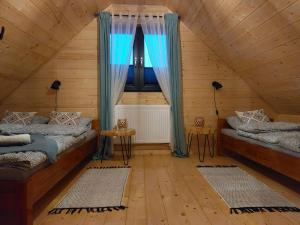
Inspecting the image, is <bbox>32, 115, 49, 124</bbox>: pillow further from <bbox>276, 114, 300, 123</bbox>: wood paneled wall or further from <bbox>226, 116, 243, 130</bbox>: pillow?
<bbox>276, 114, 300, 123</bbox>: wood paneled wall

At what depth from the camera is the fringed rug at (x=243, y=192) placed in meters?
2.13

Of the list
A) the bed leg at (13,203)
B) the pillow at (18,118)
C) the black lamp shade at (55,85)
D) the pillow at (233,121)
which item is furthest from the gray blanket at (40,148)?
the pillow at (233,121)

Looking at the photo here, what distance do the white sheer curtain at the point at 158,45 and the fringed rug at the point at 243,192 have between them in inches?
62.9

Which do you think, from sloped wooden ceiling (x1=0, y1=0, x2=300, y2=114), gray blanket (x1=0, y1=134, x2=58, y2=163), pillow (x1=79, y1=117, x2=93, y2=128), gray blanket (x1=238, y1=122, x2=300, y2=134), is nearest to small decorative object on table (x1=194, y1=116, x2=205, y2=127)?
gray blanket (x1=238, y1=122, x2=300, y2=134)

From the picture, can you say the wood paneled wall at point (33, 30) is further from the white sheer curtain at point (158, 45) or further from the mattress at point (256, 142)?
the mattress at point (256, 142)

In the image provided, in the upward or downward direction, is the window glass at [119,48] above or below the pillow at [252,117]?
above

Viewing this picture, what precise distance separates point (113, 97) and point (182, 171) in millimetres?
1631

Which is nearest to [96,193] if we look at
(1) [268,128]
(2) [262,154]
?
(2) [262,154]

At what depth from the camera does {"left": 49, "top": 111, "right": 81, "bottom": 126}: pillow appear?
381 cm

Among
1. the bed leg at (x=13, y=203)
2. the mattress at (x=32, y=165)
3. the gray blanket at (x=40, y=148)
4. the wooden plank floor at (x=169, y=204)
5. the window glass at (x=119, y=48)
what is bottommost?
the wooden plank floor at (x=169, y=204)

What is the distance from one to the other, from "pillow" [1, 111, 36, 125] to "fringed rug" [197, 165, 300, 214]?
2489 mm

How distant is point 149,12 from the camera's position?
4305mm

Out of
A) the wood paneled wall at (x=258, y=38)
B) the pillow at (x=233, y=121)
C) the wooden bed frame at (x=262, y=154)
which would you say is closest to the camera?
the wooden bed frame at (x=262, y=154)

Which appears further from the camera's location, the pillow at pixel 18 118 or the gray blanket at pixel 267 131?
the pillow at pixel 18 118
